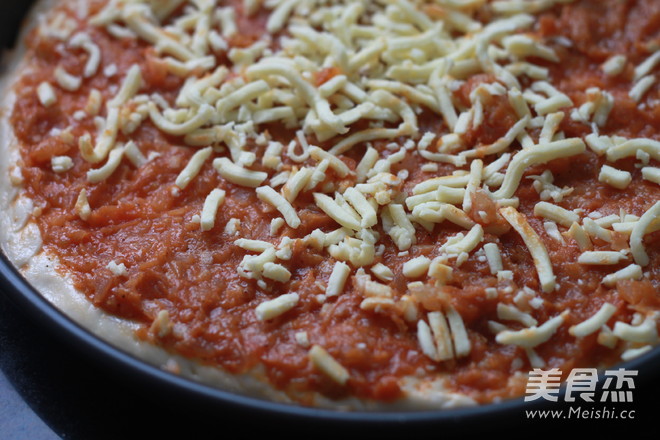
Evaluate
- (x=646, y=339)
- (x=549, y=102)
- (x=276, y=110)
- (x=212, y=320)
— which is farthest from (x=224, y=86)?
(x=646, y=339)

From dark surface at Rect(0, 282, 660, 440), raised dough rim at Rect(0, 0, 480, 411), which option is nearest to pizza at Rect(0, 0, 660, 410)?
raised dough rim at Rect(0, 0, 480, 411)

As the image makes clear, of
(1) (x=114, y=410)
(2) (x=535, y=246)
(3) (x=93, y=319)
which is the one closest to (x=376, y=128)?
(2) (x=535, y=246)

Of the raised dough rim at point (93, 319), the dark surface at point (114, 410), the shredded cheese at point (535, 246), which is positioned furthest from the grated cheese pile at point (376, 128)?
the dark surface at point (114, 410)

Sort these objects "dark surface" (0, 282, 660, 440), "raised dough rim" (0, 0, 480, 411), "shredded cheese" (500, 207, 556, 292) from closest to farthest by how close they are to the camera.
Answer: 1. "dark surface" (0, 282, 660, 440)
2. "raised dough rim" (0, 0, 480, 411)
3. "shredded cheese" (500, 207, 556, 292)

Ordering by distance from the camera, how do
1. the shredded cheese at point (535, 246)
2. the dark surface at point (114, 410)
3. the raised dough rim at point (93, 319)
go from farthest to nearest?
the shredded cheese at point (535, 246), the raised dough rim at point (93, 319), the dark surface at point (114, 410)

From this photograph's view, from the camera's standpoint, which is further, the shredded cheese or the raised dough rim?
the shredded cheese

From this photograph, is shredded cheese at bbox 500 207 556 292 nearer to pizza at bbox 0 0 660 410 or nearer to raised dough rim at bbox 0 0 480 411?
pizza at bbox 0 0 660 410

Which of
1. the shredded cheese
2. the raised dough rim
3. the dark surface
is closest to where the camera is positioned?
the dark surface

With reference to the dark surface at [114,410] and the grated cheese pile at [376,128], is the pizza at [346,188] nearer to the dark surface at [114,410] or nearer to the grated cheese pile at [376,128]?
the grated cheese pile at [376,128]
